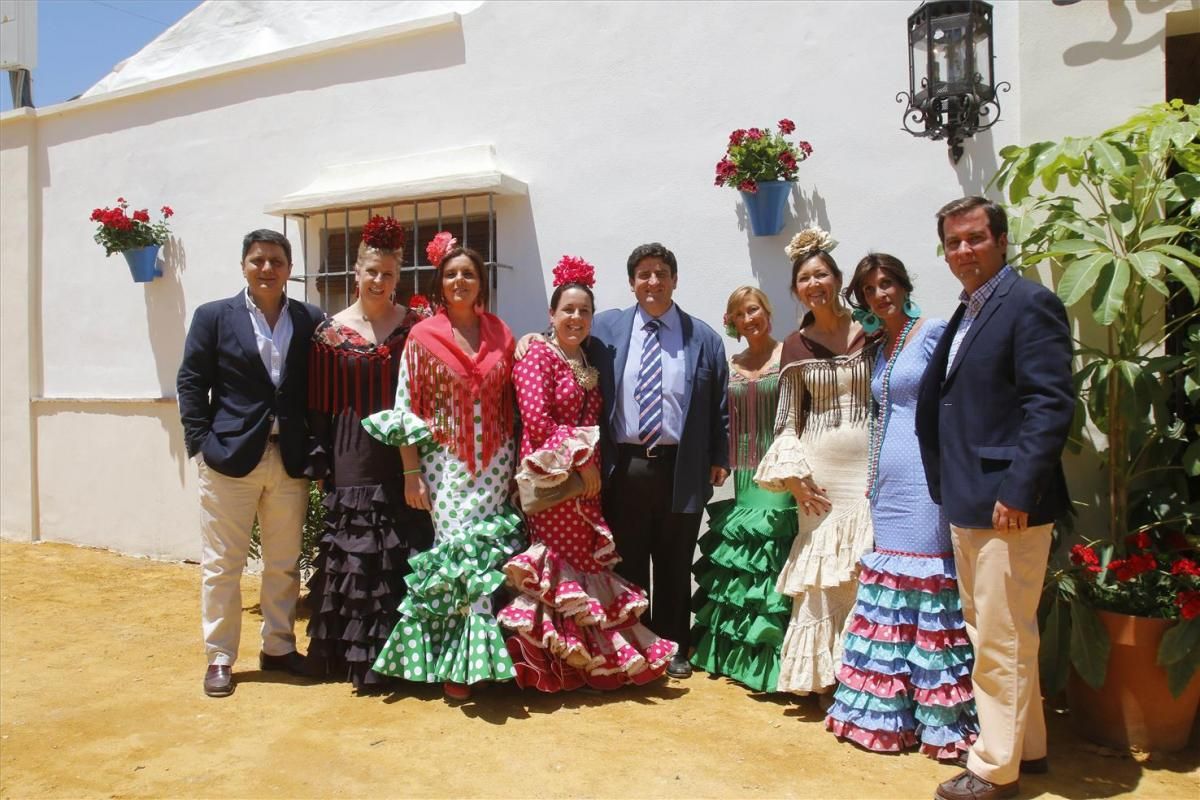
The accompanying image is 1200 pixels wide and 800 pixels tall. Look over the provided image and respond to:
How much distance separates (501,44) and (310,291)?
2.02 metres

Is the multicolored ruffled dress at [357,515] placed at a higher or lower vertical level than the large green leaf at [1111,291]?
lower

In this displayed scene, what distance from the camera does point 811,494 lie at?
3.57m

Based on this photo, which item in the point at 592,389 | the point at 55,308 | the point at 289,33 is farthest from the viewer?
the point at 55,308

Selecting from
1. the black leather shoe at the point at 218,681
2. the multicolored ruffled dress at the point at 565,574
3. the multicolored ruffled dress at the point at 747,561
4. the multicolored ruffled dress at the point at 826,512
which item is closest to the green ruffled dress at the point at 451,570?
the multicolored ruffled dress at the point at 565,574

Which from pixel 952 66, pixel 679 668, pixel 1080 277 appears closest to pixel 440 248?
pixel 679 668

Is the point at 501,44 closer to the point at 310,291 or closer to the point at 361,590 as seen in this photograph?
the point at 310,291

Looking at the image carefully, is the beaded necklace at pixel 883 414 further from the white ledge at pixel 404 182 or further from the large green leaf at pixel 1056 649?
the white ledge at pixel 404 182

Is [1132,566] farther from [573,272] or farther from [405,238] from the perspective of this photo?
[405,238]

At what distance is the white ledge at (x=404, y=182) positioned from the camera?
523cm

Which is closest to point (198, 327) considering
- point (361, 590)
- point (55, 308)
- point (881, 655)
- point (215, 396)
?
point (215, 396)

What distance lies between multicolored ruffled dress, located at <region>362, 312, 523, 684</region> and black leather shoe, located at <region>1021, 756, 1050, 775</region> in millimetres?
1883

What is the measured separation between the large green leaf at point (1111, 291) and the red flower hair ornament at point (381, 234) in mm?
2719

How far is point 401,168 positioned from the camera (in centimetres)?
571

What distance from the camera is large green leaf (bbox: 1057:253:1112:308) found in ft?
10.0
